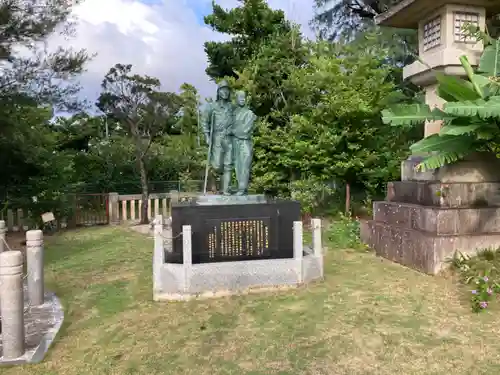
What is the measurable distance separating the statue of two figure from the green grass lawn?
7.06 ft

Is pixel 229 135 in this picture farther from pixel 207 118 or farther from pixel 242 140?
pixel 207 118

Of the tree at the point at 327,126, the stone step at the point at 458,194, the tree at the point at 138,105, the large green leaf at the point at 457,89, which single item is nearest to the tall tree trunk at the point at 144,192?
the tree at the point at 138,105

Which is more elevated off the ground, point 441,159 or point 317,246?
point 441,159

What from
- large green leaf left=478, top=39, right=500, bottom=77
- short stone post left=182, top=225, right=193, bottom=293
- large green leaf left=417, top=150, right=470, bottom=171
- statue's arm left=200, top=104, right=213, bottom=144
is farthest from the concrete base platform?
large green leaf left=478, top=39, right=500, bottom=77

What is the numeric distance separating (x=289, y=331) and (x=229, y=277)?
144 cm

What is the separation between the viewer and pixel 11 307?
389 centimetres

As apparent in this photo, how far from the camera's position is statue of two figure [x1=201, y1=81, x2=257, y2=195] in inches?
267

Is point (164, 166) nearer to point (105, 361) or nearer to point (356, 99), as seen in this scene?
Result: point (356, 99)

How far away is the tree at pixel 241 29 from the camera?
1345cm

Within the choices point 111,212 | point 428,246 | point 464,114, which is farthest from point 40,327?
point 111,212

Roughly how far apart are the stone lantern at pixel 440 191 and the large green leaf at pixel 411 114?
0.93 metres

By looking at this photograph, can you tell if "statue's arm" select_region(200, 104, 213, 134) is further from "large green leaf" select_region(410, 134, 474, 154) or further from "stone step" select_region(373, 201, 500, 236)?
"stone step" select_region(373, 201, 500, 236)

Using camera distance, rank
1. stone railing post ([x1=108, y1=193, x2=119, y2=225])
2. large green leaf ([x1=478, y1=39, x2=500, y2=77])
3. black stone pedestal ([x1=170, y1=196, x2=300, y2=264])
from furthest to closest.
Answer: stone railing post ([x1=108, y1=193, x2=119, y2=225]) → large green leaf ([x1=478, y1=39, x2=500, y2=77]) → black stone pedestal ([x1=170, y1=196, x2=300, y2=264])

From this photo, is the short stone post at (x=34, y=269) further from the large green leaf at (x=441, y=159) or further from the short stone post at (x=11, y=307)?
the large green leaf at (x=441, y=159)
